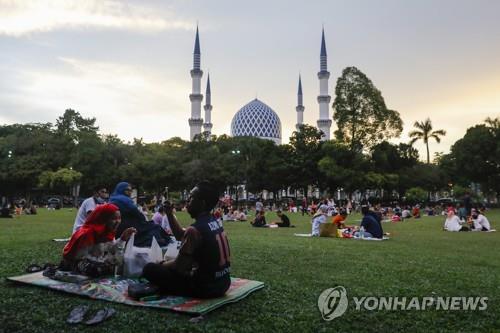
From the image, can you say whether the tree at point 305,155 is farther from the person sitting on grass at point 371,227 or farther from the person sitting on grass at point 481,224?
the person sitting on grass at point 371,227

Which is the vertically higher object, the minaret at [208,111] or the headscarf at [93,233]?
the minaret at [208,111]

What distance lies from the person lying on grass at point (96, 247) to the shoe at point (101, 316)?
1366 millimetres

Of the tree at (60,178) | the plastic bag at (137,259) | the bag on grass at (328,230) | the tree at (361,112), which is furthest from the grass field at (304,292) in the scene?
the tree at (60,178)

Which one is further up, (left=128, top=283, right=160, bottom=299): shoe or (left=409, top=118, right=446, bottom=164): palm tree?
(left=409, top=118, right=446, bottom=164): palm tree

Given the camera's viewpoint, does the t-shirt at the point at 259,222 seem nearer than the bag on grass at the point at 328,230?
No

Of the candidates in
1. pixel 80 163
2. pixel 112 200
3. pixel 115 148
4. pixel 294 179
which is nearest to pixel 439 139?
pixel 294 179

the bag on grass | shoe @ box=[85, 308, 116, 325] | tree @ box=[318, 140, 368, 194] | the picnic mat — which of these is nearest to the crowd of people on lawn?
the picnic mat

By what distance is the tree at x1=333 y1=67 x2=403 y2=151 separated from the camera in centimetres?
3912

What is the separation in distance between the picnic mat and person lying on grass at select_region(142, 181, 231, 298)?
122 millimetres

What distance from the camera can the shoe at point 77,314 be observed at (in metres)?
4.17

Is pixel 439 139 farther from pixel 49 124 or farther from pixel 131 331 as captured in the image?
pixel 131 331

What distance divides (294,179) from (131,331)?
40.1 metres

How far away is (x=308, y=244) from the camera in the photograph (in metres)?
10.8

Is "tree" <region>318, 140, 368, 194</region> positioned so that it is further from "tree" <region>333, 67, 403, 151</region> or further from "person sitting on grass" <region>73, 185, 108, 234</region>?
"person sitting on grass" <region>73, 185, 108, 234</region>
